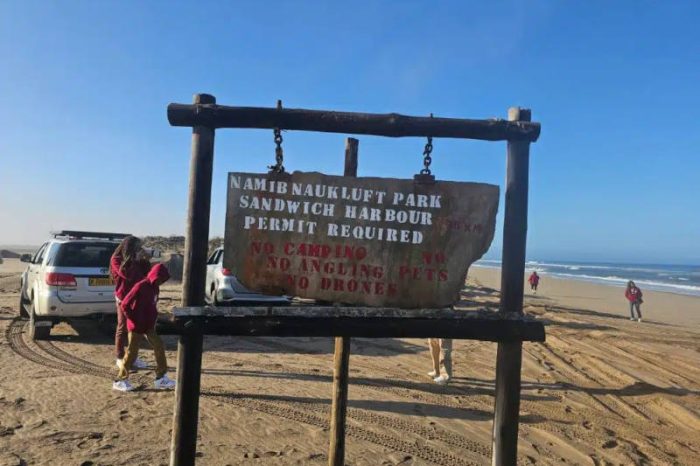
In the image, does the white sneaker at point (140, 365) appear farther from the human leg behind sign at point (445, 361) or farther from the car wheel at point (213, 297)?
the human leg behind sign at point (445, 361)

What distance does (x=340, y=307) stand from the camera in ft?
9.57

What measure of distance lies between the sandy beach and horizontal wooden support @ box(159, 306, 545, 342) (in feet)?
5.96

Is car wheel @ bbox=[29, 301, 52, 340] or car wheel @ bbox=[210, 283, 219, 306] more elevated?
car wheel @ bbox=[210, 283, 219, 306]

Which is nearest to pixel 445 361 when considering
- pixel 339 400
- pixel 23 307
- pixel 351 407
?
pixel 351 407

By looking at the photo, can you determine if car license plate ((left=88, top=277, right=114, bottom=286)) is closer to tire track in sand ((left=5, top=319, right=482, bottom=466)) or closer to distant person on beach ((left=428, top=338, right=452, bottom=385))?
tire track in sand ((left=5, top=319, right=482, bottom=466))

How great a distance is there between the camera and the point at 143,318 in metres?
6.05

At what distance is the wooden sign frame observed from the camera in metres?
2.93

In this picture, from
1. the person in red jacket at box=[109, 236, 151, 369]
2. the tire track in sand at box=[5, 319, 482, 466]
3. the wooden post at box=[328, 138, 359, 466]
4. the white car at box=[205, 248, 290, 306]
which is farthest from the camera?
the white car at box=[205, 248, 290, 306]

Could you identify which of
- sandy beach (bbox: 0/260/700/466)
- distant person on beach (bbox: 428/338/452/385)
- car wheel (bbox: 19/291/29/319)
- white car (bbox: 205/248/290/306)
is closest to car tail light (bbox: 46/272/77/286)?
sandy beach (bbox: 0/260/700/466)

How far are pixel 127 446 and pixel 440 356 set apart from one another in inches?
169

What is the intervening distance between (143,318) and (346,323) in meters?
4.10

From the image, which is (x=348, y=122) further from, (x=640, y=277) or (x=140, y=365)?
(x=640, y=277)

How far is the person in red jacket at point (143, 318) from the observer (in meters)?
5.95

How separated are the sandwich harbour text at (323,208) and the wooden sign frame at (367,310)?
31cm
